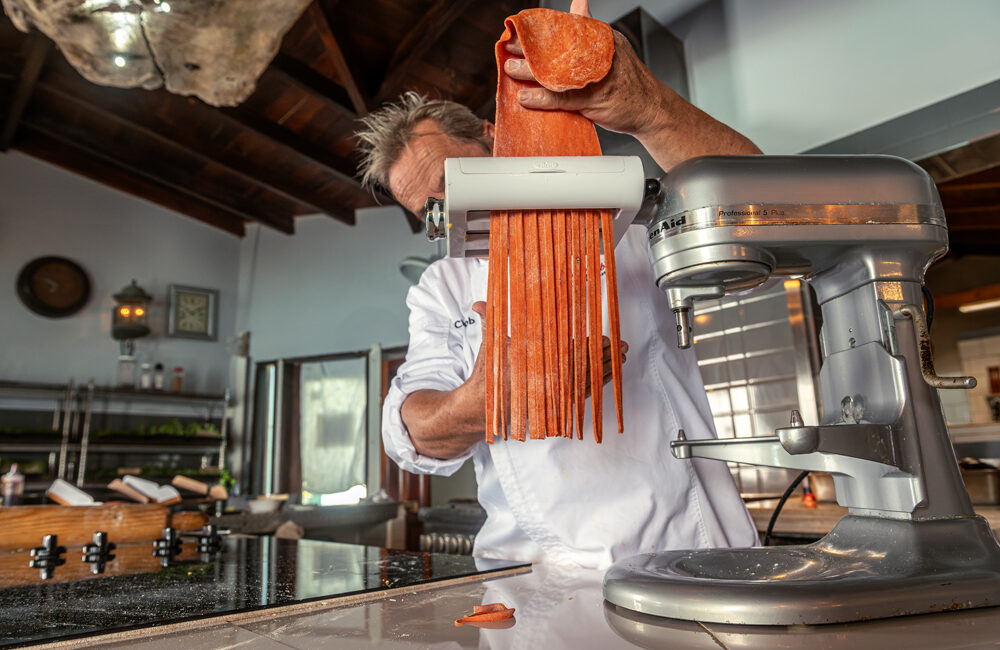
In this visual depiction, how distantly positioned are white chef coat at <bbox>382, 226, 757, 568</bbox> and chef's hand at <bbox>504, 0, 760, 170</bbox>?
1.18 ft

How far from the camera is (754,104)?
256cm

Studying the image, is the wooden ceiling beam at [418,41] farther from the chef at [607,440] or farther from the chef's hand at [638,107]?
the chef's hand at [638,107]

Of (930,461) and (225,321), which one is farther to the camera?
(225,321)

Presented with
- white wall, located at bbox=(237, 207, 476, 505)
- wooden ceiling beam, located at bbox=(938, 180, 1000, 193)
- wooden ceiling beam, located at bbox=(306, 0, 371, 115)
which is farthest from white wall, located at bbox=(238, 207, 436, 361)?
wooden ceiling beam, located at bbox=(938, 180, 1000, 193)

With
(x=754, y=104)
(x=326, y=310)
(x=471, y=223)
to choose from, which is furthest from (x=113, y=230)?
(x=471, y=223)

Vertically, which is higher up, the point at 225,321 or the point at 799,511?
the point at 225,321

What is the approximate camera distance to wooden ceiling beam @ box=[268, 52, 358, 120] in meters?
4.33

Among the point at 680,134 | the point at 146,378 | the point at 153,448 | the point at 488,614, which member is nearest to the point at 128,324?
the point at 146,378

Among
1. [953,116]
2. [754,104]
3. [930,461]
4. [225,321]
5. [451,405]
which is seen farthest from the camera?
[225,321]

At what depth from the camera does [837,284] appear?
0.61 meters

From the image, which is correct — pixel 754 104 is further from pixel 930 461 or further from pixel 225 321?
pixel 225 321

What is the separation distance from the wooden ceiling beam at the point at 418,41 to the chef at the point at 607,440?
285cm

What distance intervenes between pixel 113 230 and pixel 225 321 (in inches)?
Answer: 53.2

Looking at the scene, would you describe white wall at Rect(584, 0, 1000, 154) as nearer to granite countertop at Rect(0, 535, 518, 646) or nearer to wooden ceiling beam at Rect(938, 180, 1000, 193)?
wooden ceiling beam at Rect(938, 180, 1000, 193)
